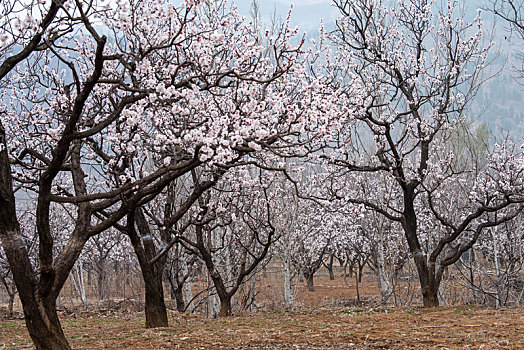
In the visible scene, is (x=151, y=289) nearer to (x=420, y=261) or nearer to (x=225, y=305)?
(x=225, y=305)

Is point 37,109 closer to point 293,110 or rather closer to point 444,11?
point 293,110

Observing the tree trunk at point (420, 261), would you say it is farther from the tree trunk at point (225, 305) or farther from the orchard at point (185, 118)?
the tree trunk at point (225, 305)

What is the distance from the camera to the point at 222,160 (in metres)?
5.68

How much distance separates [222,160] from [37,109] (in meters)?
4.25

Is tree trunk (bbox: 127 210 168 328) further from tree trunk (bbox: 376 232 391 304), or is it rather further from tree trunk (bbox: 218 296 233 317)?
tree trunk (bbox: 376 232 391 304)

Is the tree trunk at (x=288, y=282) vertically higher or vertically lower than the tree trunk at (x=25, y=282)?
lower

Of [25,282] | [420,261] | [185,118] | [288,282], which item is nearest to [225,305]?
[288,282]

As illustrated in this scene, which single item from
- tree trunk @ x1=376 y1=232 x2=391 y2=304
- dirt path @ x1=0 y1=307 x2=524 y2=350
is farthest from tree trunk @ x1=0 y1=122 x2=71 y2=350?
tree trunk @ x1=376 y1=232 x2=391 y2=304

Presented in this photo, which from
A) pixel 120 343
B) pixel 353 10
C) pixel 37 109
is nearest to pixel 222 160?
pixel 120 343

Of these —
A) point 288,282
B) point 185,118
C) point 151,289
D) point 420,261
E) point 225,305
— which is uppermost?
point 185,118

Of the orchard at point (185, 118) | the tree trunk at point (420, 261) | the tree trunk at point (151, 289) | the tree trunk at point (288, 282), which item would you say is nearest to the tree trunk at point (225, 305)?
the orchard at point (185, 118)

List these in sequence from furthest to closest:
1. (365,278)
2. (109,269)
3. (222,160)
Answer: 1. (365,278)
2. (109,269)
3. (222,160)

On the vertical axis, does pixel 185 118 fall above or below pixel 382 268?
above

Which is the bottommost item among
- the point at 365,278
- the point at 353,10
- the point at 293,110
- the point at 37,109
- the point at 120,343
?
the point at 365,278
